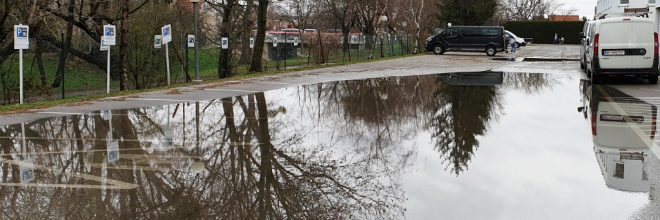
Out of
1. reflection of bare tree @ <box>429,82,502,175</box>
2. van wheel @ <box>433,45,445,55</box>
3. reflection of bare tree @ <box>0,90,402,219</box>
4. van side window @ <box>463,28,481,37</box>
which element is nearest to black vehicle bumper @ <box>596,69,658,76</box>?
reflection of bare tree @ <box>429,82,502,175</box>

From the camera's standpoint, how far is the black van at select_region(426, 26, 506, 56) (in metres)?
43.0

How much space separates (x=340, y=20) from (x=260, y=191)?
170 ft

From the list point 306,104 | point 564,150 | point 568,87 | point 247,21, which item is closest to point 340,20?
point 247,21

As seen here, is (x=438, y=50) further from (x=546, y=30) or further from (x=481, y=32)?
(x=546, y=30)

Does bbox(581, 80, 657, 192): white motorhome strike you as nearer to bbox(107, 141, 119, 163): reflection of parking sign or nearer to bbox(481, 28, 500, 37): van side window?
bbox(107, 141, 119, 163): reflection of parking sign

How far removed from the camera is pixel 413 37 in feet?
164

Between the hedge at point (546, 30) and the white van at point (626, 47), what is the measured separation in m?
57.0

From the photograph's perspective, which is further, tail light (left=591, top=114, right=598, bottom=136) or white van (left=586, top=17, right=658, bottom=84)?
white van (left=586, top=17, right=658, bottom=84)

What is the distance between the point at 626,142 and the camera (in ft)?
30.8

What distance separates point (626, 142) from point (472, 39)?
34.8 metres

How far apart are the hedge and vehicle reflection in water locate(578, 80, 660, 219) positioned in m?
61.5

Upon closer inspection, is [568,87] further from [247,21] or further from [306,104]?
[247,21]

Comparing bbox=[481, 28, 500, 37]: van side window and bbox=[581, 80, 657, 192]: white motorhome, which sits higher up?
bbox=[481, 28, 500, 37]: van side window

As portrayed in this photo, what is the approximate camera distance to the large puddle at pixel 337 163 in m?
6.16
